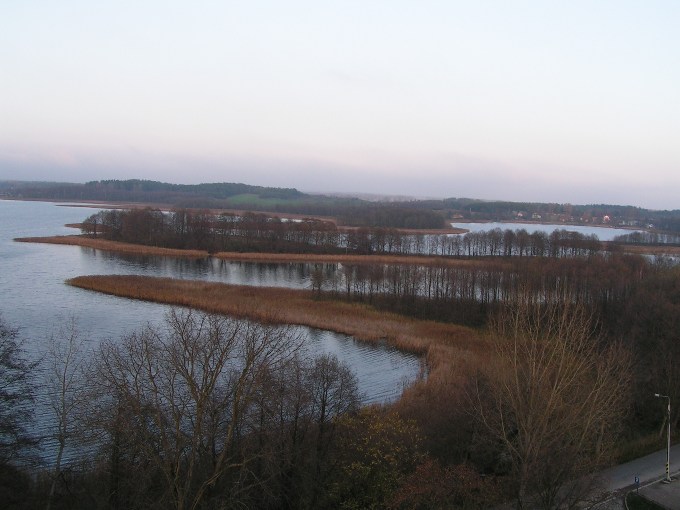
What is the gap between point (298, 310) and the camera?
2870 centimetres

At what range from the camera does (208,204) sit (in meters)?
128

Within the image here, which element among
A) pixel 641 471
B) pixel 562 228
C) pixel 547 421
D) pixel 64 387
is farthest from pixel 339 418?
pixel 562 228

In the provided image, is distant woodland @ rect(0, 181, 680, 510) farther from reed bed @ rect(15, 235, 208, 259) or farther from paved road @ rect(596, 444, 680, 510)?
reed bed @ rect(15, 235, 208, 259)

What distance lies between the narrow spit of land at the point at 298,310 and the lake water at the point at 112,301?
36.8 inches

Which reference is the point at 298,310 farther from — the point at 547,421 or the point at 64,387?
the point at 64,387

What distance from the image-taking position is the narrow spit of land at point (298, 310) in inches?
963

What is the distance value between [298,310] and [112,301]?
→ 8871 mm

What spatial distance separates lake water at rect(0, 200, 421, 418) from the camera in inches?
799

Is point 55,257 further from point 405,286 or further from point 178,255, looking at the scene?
point 405,286

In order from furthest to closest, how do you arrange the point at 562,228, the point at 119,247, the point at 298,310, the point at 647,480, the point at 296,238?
the point at 562,228 → the point at 296,238 → the point at 119,247 → the point at 298,310 → the point at 647,480

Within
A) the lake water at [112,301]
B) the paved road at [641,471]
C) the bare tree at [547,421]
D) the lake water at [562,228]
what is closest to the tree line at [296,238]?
the lake water at [112,301]

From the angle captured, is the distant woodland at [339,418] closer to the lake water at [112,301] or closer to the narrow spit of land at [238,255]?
the lake water at [112,301]

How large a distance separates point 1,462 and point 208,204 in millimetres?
120313

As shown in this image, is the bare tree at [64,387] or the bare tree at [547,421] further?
the bare tree at [547,421]
